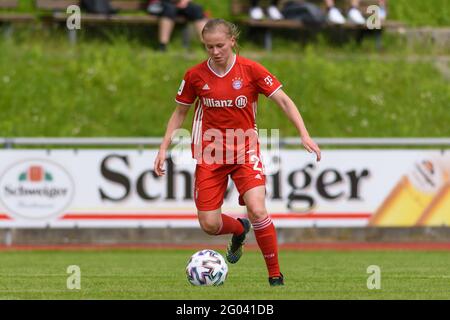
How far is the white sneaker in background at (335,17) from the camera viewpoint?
21.0 meters

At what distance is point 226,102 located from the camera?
9.20 m

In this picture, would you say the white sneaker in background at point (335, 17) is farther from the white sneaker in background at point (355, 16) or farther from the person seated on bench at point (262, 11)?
the person seated on bench at point (262, 11)

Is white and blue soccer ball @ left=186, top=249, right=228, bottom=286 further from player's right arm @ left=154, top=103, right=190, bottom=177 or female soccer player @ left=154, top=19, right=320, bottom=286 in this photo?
player's right arm @ left=154, top=103, right=190, bottom=177

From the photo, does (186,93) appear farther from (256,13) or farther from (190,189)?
(256,13)

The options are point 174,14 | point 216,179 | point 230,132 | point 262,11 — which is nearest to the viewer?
point 230,132

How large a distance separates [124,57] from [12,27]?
2.21 m

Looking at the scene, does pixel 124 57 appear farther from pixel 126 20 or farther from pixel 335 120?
pixel 335 120

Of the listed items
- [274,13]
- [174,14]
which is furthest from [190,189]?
[274,13]

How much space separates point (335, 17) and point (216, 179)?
39.6ft

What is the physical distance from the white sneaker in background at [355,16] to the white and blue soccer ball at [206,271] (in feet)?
41.2

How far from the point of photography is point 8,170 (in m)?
15.5

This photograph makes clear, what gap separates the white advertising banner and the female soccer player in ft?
19.8

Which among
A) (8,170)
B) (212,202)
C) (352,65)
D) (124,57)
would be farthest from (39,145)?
(212,202)

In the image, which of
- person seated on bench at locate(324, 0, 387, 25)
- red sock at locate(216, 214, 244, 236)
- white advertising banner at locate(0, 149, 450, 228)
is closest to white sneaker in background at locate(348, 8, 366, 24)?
person seated on bench at locate(324, 0, 387, 25)
